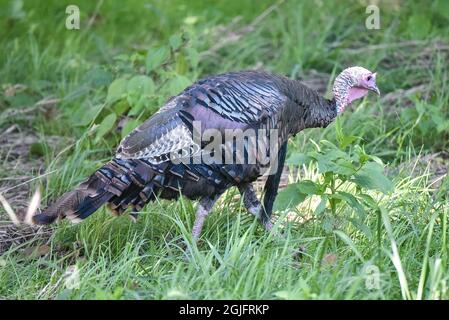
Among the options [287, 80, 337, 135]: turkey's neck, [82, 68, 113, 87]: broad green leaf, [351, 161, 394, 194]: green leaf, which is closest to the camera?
[351, 161, 394, 194]: green leaf

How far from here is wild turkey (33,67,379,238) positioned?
4.04 metres

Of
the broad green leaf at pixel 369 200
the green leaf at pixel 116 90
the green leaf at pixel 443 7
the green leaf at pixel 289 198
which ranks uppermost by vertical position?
the green leaf at pixel 443 7

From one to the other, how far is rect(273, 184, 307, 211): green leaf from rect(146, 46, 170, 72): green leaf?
169 cm

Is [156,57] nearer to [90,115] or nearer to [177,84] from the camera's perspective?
[177,84]

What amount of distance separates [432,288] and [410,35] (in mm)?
3740

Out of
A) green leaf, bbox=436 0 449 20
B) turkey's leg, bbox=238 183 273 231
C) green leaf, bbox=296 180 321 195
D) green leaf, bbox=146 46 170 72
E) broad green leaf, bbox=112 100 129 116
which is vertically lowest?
turkey's leg, bbox=238 183 273 231

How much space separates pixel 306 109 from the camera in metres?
4.50

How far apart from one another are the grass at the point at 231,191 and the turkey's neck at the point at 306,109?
39cm

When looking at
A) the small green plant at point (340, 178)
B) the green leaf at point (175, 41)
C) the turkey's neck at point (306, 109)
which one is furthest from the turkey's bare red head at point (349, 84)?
the green leaf at point (175, 41)

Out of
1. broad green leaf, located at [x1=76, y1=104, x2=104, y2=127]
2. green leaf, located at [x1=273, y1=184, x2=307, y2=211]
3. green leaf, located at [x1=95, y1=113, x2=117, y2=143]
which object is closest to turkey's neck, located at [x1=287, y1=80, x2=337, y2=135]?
green leaf, located at [x1=273, y1=184, x2=307, y2=211]

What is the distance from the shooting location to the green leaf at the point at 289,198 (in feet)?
13.1

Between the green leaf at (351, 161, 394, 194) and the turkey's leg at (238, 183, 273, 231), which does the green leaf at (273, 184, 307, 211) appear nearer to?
the green leaf at (351, 161, 394, 194)

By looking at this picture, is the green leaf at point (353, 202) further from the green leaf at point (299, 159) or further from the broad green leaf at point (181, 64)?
the broad green leaf at point (181, 64)
